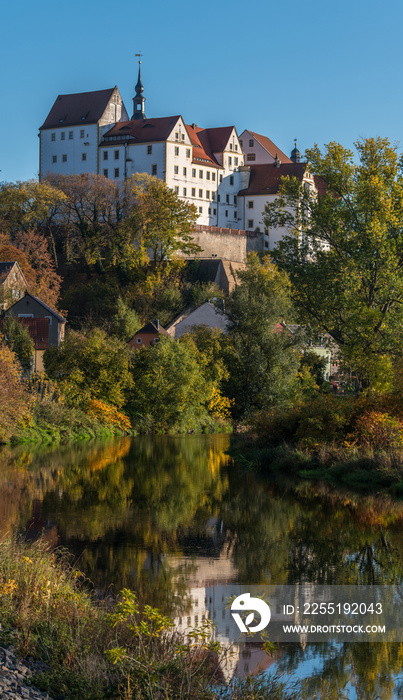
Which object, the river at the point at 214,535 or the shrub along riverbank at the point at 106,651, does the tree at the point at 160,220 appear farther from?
the shrub along riverbank at the point at 106,651

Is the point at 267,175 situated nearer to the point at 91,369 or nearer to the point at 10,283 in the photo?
the point at 10,283

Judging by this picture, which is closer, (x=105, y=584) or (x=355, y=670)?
(x=355, y=670)

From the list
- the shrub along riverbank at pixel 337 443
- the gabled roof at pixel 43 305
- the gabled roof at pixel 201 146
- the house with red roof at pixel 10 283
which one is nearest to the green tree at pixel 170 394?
the gabled roof at pixel 43 305

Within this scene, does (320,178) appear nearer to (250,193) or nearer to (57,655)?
(57,655)

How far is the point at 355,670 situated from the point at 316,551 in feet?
21.0

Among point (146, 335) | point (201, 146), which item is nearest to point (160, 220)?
point (146, 335)

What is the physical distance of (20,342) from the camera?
50.1 metres

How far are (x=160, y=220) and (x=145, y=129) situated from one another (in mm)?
21311

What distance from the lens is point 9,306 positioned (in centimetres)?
6094

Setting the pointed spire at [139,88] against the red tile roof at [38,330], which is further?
the pointed spire at [139,88]

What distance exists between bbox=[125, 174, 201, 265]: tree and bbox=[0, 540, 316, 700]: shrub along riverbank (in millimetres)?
67941

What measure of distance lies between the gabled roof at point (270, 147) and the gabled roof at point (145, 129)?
17.1m

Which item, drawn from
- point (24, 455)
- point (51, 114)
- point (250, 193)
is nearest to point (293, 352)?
point (24, 455)

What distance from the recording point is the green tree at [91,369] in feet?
158
